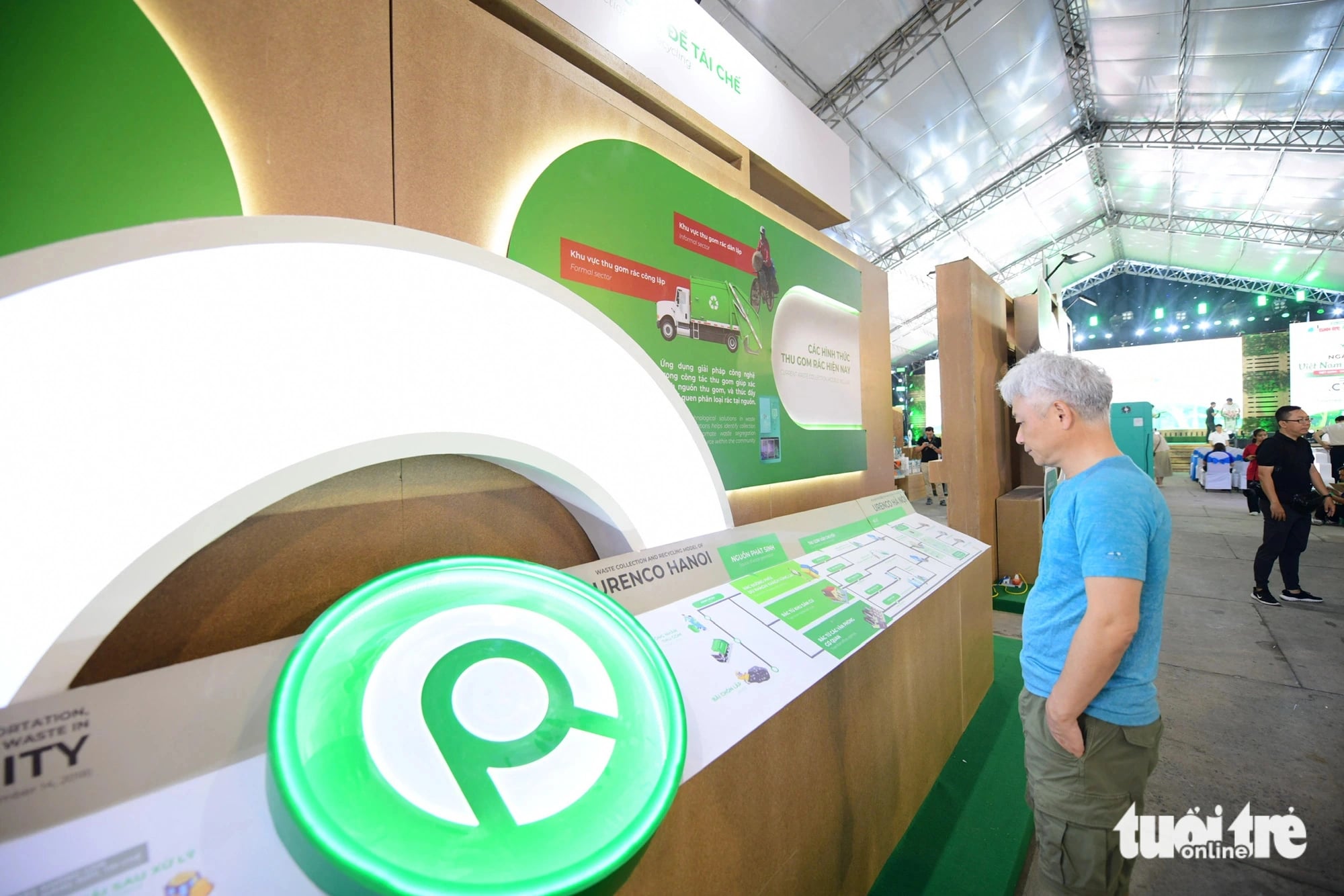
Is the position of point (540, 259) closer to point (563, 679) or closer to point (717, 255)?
point (717, 255)

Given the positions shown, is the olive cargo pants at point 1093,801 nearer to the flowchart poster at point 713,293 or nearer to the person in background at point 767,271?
the flowchart poster at point 713,293

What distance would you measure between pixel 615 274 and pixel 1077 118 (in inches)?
553

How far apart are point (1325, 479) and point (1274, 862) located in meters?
10.6

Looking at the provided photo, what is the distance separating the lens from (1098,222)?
1555 cm

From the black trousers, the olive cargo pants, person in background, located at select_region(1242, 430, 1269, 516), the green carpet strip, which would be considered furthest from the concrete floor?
person in background, located at select_region(1242, 430, 1269, 516)

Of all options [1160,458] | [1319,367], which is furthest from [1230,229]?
[1160,458]

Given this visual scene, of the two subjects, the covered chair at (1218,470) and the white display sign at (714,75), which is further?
the covered chair at (1218,470)

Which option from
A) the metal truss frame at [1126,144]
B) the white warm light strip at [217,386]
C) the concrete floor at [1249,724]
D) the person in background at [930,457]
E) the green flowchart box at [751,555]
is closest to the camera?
the white warm light strip at [217,386]

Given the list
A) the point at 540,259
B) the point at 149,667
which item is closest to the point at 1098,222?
the point at 540,259

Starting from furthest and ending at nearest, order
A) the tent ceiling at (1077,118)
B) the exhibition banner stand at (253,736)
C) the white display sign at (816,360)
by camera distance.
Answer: the tent ceiling at (1077,118) < the white display sign at (816,360) < the exhibition banner stand at (253,736)

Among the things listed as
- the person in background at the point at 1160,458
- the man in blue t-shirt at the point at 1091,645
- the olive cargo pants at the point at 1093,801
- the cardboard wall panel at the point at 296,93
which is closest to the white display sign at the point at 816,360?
the man in blue t-shirt at the point at 1091,645

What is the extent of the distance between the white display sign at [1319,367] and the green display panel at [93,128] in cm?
2055

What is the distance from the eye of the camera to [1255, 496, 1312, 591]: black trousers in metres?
4.59

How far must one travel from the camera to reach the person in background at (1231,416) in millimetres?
15180
